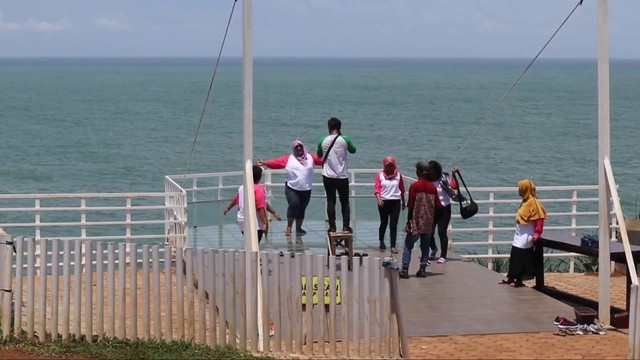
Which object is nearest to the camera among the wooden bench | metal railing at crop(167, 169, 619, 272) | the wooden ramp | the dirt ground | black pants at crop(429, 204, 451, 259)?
the dirt ground

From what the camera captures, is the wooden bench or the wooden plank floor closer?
the wooden plank floor

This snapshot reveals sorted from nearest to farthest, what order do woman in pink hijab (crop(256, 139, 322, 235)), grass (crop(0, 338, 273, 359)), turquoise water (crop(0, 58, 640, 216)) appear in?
grass (crop(0, 338, 273, 359)) → woman in pink hijab (crop(256, 139, 322, 235)) → turquoise water (crop(0, 58, 640, 216))

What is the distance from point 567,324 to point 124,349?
506 cm

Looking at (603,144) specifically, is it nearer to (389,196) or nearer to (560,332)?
(560,332)

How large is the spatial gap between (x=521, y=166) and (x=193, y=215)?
4298 cm

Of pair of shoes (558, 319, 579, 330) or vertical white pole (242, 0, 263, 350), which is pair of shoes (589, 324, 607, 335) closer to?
pair of shoes (558, 319, 579, 330)

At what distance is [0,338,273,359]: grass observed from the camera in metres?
11.6

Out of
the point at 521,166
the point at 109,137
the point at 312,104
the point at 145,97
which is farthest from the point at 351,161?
the point at 145,97

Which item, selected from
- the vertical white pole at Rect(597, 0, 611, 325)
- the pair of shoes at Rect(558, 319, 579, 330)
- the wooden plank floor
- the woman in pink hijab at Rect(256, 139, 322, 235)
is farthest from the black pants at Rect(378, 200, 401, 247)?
the pair of shoes at Rect(558, 319, 579, 330)

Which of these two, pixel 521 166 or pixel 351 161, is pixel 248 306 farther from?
pixel 521 166

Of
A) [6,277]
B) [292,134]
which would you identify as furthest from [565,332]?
[292,134]

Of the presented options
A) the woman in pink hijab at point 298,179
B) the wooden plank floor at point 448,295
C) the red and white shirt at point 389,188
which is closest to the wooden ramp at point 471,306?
the wooden plank floor at point 448,295

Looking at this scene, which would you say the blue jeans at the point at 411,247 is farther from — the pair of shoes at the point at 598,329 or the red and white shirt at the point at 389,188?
the pair of shoes at the point at 598,329

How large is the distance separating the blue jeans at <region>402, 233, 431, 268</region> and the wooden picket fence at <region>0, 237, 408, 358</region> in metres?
4.09
